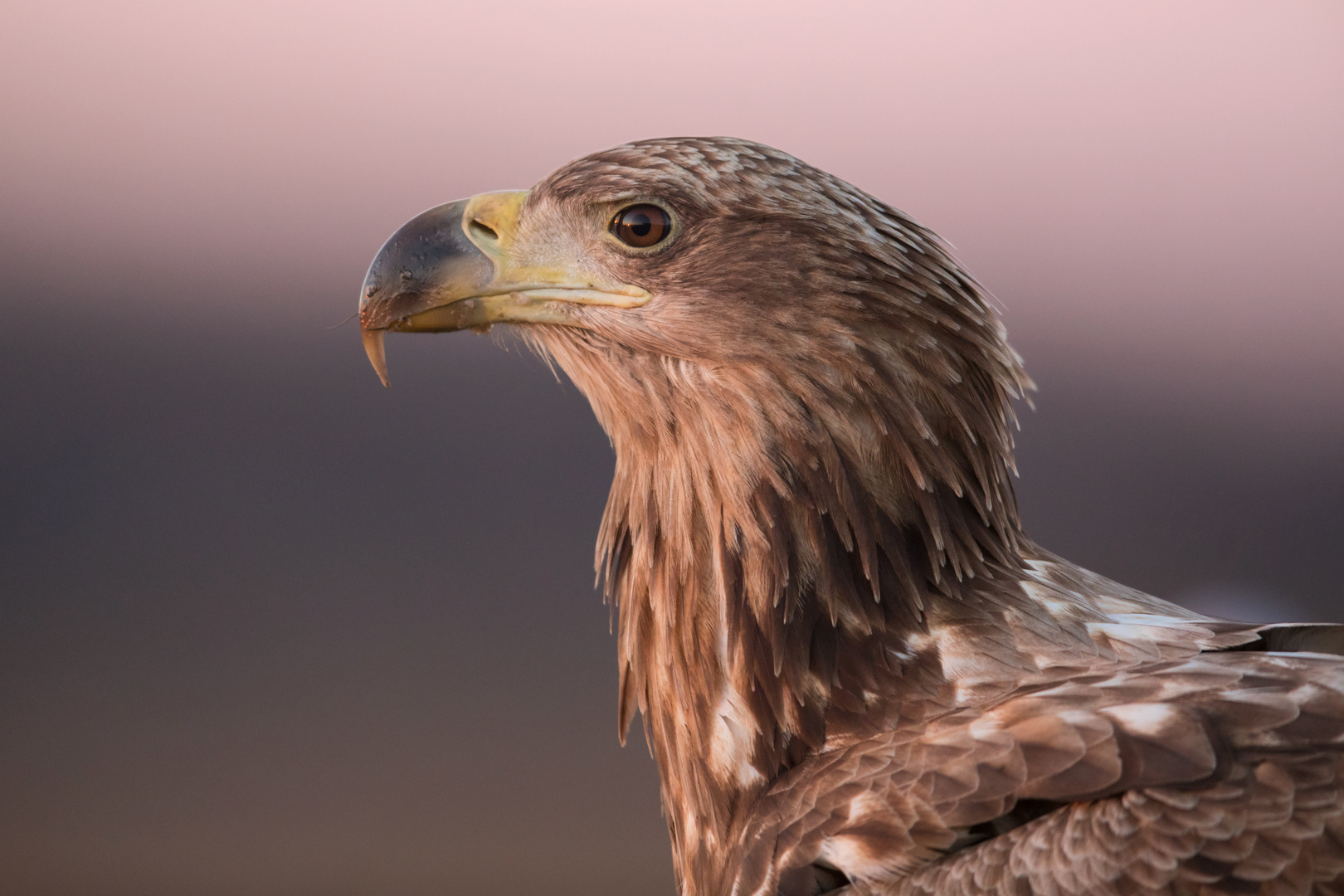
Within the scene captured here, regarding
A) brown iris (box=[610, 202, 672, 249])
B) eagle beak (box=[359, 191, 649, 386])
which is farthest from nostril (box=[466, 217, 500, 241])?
brown iris (box=[610, 202, 672, 249])

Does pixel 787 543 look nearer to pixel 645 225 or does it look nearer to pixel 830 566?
pixel 830 566

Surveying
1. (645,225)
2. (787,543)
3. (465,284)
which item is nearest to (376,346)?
(465,284)

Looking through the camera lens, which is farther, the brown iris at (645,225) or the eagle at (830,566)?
the brown iris at (645,225)

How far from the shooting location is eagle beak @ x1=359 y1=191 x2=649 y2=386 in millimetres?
1349

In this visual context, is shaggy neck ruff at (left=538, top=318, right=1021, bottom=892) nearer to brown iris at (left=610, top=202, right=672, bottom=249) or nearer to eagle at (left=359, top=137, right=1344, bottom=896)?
eagle at (left=359, top=137, right=1344, bottom=896)

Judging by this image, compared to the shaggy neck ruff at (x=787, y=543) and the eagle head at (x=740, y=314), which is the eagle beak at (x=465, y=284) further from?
the shaggy neck ruff at (x=787, y=543)

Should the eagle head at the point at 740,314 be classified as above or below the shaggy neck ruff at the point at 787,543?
above

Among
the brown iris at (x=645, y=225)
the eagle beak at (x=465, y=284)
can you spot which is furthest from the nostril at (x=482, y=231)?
the brown iris at (x=645, y=225)

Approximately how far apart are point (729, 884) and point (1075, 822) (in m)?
0.39

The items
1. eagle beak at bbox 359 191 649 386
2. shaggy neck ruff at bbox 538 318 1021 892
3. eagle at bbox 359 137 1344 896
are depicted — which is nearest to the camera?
eagle at bbox 359 137 1344 896

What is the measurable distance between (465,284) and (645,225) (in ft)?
0.78

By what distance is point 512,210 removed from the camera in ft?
4.51

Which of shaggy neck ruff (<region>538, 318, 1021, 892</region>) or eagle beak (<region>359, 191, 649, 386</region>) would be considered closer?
shaggy neck ruff (<region>538, 318, 1021, 892</region>)

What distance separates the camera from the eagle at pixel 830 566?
105 centimetres
